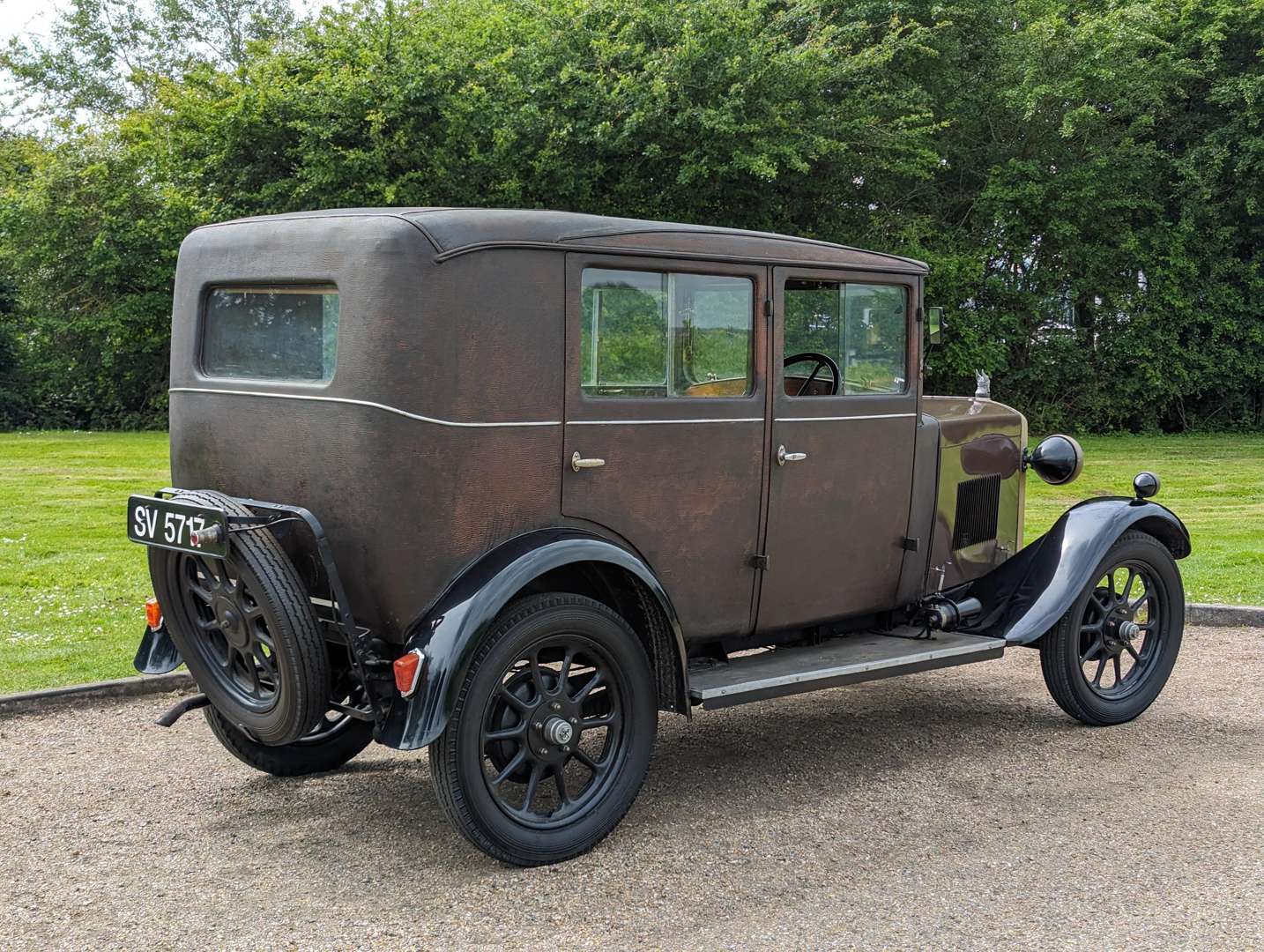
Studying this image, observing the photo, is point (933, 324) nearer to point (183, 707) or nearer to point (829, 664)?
point (829, 664)

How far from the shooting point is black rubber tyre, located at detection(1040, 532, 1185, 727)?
17.6ft

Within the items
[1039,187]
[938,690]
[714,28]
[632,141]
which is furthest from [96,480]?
[1039,187]

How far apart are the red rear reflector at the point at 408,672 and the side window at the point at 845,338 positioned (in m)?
1.97

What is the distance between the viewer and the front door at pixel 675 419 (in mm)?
4238

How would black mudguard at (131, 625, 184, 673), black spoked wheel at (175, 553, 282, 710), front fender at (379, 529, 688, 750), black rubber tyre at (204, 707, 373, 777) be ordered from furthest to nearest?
black rubber tyre at (204, 707, 373, 777) < black mudguard at (131, 625, 184, 673) < black spoked wheel at (175, 553, 282, 710) < front fender at (379, 529, 688, 750)

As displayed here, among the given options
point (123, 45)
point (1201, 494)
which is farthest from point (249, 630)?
point (123, 45)

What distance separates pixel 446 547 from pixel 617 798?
41.2 inches

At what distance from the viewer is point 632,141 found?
15.8m

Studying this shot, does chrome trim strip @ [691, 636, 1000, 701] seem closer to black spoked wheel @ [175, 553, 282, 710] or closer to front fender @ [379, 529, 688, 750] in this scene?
front fender @ [379, 529, 688, 750]

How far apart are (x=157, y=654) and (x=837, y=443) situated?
271 cm

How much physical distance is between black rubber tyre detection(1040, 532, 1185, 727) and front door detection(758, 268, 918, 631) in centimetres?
80

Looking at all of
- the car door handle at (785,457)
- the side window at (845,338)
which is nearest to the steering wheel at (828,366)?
the side window at (845,338)

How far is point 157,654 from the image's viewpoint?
15.1 feet

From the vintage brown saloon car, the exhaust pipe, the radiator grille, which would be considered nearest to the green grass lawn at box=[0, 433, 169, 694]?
the vintage brown saloon car
